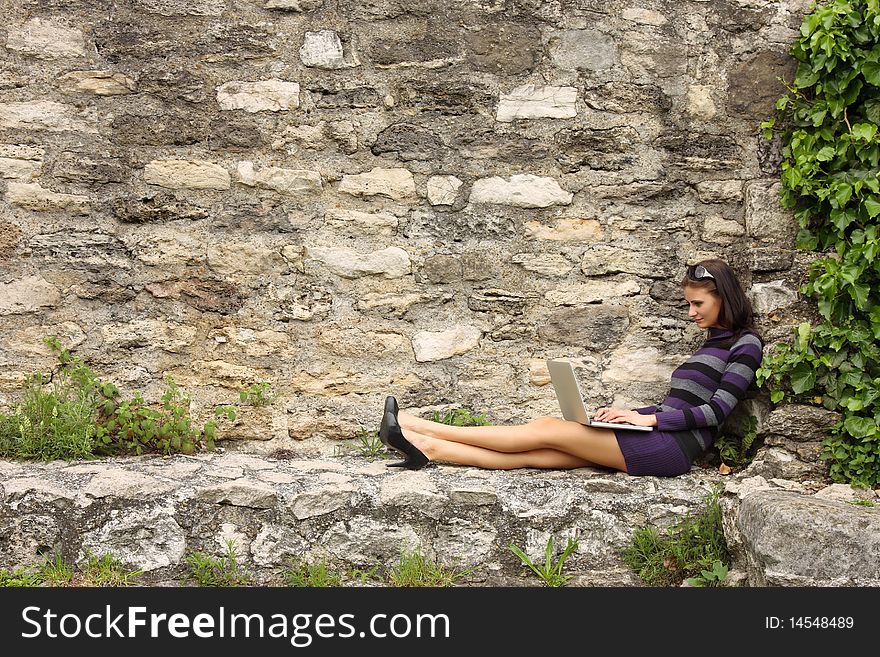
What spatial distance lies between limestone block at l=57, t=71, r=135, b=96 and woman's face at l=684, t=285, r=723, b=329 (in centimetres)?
272

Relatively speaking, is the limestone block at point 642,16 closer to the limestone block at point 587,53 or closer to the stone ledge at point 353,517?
the limestone block at point 587,53

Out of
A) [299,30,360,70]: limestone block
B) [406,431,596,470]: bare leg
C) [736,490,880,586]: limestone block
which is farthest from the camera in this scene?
[299,30,360,70]: limestone block

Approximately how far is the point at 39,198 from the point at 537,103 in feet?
7.66

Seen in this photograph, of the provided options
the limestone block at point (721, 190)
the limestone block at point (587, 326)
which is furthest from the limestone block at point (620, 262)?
the limestone block at point (721, 190)

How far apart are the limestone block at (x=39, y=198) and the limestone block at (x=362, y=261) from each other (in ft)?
3.57

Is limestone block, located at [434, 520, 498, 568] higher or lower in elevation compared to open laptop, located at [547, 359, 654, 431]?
lower

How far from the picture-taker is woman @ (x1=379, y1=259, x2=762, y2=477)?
3.71 meters

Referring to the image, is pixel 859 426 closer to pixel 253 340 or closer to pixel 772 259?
pixel 772 259

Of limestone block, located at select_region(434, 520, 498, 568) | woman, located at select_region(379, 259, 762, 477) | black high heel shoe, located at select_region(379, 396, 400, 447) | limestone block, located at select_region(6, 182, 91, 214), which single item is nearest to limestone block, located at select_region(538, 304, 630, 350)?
woman, located at select_region(379, 259, 762, 477)

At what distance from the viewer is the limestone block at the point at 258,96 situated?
4.12 metres

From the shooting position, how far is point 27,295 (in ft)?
13.2

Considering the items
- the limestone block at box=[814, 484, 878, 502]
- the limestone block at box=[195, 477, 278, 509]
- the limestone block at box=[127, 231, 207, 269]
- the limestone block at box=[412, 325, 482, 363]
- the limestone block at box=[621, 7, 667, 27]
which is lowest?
the limestone block at box=[814, 484, 878, 502]

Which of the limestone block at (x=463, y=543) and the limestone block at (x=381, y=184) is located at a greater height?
the limestone block at (x=381, y=184)

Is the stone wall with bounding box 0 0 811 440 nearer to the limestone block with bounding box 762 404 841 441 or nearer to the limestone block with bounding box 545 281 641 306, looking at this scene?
the limestone block with bounding box 545 281 641 306
